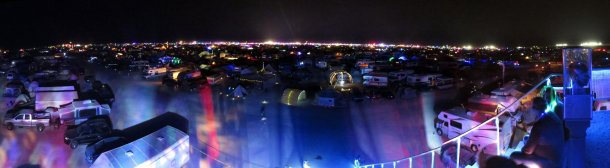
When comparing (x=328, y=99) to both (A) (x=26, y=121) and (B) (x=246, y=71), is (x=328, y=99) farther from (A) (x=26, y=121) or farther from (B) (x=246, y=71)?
(B) (x=246, y=71)

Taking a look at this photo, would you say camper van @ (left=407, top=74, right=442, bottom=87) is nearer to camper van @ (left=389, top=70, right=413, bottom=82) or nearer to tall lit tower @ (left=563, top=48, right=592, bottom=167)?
camper van @ (left=389, top=70, right=413, bottom=82)

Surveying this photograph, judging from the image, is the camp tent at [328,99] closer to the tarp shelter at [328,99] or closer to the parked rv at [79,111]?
the tarp shelter at [328,99]

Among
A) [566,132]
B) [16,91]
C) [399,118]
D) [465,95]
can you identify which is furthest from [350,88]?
[566,132]

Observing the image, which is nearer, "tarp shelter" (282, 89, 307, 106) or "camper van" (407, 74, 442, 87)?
"tarp shelter" (282, 89, 307, 106)

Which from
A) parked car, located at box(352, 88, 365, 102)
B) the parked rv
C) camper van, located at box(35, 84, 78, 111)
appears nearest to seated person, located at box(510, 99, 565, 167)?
the parked rv

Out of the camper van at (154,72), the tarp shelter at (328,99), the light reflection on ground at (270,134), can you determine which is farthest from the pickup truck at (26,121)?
the camper van at (154,72)
